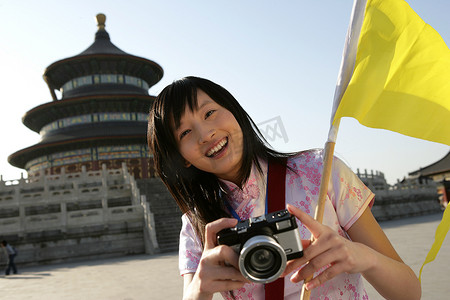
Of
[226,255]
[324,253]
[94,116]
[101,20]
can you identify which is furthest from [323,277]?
[101,20]

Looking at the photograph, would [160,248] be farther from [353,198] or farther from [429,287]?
[353,198]

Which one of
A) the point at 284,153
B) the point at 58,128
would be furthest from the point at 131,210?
the point at 58,128

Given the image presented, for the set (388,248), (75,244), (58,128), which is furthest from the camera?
(58,128)

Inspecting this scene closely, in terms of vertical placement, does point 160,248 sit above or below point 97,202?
below

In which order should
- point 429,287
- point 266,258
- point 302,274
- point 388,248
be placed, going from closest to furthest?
point 266,258 → point 302,274 → point 388,248 → point 429,287

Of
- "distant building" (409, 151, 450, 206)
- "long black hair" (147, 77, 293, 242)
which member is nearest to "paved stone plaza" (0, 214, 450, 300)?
"long black hair" (147, 77, 293, 242)

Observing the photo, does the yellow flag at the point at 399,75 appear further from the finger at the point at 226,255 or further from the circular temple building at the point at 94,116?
the circular temple building at the point at 94,116

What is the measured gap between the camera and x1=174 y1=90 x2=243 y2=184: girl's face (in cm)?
176

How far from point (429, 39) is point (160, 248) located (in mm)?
12148

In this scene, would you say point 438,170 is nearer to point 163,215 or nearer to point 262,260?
point 163,215

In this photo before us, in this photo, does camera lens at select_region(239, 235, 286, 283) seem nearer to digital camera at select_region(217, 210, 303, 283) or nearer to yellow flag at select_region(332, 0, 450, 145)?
digital camera at select_region(217, 210, 303, 283)

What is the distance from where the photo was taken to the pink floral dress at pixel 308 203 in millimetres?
1612

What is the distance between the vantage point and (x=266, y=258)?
1.25 metres

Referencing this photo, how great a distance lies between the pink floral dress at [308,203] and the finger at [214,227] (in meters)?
0.34
